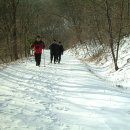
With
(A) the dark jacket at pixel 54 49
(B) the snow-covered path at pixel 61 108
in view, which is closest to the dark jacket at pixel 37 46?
(A) the dark jacket at pixel 54 49

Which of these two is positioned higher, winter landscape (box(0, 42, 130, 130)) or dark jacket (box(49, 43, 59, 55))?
dark jacket (box(49, 43, 59, 55))

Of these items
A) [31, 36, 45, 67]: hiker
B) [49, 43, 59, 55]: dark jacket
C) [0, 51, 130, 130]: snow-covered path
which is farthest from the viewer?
[49, 43, 59, 55]: dark jacket

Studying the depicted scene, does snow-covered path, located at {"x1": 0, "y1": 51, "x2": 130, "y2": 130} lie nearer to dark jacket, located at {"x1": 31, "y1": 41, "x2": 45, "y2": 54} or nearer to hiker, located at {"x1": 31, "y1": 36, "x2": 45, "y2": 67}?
hiker, located at {"x1": 31, "y1": 36, "x2": 45, "y2": 67}

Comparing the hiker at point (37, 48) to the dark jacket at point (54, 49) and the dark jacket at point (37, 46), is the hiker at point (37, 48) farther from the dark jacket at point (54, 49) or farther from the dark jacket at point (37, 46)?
the dark jacket at point (54, 49)

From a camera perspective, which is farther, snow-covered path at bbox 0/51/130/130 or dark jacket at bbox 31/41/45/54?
dark jacket at bbox 31/41/45/54

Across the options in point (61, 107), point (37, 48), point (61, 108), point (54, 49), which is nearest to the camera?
point (61, 108)

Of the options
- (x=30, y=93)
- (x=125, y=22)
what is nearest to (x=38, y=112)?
(x=30, y=93)

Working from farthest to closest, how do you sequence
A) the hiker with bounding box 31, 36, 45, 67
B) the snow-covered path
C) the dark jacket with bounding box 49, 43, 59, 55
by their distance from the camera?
1. the dark jacket with bounding box 49, 43, 59, 55
2. the hiker with bounding box 31, 36, 45, 67
3. the snow-covered path

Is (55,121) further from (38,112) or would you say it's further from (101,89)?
(101,89)

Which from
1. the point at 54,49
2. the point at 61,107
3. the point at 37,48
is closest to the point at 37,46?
the point at 37,48

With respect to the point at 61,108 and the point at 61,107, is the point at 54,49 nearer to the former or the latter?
the point at 61,107

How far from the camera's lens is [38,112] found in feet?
24.6

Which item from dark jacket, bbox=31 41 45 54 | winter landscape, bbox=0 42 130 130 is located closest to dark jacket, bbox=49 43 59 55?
dark jacket, bbox=31 41 45 54

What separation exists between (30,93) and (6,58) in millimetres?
18425
